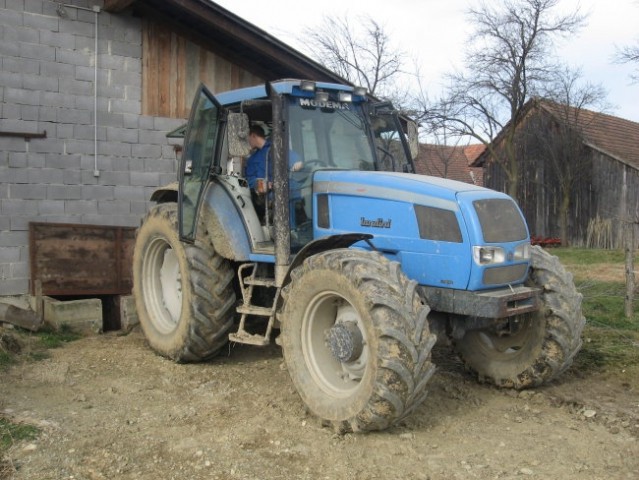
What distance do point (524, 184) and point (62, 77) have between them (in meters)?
19.3

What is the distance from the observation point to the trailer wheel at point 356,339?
3.84m

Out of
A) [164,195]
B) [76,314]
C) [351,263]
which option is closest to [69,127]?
[164,195]

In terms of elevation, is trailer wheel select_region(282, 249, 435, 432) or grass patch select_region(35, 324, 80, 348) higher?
trailer wheel select_region(282, 249, 435, 432)

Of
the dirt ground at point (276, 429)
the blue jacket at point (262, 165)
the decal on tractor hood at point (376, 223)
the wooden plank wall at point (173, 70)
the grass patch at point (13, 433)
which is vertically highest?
the wooden plank wall at point (173, 70)

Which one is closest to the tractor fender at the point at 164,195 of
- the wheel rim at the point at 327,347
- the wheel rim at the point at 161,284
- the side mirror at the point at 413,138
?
the wheel rim at the point at 161,284

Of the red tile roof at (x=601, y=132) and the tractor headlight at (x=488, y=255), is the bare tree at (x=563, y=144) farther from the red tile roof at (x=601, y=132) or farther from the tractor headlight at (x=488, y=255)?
the tractor headlight at (x=488, y=255)

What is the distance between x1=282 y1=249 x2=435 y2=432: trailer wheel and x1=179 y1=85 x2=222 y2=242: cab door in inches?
54.5

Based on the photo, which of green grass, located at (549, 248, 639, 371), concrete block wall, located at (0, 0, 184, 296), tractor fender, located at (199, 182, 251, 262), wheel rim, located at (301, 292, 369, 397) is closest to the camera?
wheel rim, located at (301, 292, 369, 397)

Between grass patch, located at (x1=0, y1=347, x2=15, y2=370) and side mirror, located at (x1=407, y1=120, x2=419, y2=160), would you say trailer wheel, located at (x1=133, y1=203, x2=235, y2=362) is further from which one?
side mirror, located at (x1=407, y1=120, x2=419, y2=160)

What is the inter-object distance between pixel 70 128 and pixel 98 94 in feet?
1.83

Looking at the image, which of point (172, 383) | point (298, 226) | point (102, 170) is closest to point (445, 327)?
point (298, 226)

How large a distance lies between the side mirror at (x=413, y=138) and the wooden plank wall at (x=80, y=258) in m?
3.94

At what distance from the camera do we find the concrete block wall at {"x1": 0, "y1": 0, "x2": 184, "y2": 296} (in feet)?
23.9

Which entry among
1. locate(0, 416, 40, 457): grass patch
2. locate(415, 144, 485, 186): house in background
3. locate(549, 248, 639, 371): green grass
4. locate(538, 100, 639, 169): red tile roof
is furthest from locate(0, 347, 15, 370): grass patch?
locate(415, 144, 485, 186): house in background
